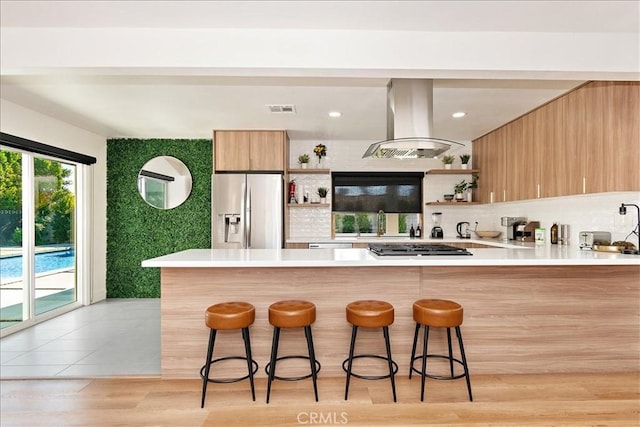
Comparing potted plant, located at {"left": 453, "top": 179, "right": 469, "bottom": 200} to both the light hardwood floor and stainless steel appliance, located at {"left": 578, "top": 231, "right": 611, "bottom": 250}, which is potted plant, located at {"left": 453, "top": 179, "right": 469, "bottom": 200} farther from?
the light hardwood floor

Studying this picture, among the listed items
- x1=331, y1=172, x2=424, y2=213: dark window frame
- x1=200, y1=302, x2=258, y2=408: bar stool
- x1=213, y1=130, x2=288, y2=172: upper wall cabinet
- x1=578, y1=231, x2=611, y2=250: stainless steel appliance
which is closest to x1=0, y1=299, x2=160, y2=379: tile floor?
x1=200, y1=302, x2=258, y2=408: bar stool

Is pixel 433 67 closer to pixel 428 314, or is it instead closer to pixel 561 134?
pixel 428 314

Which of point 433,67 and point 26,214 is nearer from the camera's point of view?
point 433,67

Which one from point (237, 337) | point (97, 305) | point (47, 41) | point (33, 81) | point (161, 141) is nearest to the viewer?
point (47, 41)

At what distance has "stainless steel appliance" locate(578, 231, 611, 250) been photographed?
134 inches

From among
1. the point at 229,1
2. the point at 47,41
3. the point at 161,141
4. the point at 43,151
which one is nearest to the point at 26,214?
the point at 43,151

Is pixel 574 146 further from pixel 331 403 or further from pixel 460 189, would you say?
pixel 331 403

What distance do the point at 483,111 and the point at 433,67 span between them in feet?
6.36

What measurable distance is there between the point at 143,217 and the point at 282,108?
9.76ft

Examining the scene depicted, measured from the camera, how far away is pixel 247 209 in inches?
185

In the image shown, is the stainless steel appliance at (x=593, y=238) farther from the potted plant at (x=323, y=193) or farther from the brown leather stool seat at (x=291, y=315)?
the potted plant at (x=323, y=193)

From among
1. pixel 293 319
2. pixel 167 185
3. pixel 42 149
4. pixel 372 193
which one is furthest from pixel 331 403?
pixel 167 185

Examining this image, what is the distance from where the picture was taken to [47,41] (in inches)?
93.2

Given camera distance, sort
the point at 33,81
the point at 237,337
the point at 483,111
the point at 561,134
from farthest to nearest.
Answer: the point at 483,111 → the point at 561,134 → the point at 33,81 → the point at 237,337
